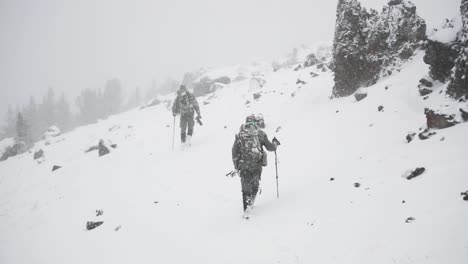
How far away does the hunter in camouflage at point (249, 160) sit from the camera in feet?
24.1

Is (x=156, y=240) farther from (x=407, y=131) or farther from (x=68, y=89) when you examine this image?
(x=68, y=89)

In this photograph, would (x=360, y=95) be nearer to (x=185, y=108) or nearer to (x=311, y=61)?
(x=185, y=108)

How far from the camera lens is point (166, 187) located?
10977 millimetres

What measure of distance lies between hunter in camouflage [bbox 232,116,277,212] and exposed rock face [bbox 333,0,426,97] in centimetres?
906

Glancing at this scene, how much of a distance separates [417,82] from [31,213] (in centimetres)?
1650

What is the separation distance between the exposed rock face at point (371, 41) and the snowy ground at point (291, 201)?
49.7 inches

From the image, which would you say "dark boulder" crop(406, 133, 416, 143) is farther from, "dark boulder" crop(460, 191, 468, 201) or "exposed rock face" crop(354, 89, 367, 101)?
"exposed rock face" crop(354, 89, 367, 101)

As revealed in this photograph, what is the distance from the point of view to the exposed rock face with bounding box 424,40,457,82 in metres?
8.95

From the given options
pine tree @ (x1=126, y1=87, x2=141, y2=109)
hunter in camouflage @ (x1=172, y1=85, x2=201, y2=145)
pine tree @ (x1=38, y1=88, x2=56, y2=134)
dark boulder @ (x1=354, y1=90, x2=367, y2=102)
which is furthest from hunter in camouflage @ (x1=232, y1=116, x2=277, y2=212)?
pine tree @ (x1=126, y1=87, x2=141, y2=109)

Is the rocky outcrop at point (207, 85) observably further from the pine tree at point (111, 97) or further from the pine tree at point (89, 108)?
the pine tree at point (89, 108)

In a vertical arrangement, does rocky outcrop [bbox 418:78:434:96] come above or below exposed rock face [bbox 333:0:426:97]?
below

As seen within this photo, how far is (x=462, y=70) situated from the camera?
7.88 meters

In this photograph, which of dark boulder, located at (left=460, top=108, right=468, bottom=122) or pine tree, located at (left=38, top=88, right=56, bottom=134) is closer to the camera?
dark boulder, located at (left=460, top=108, right=468, bottom=122)

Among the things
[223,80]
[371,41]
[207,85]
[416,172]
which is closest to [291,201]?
[416,172]
